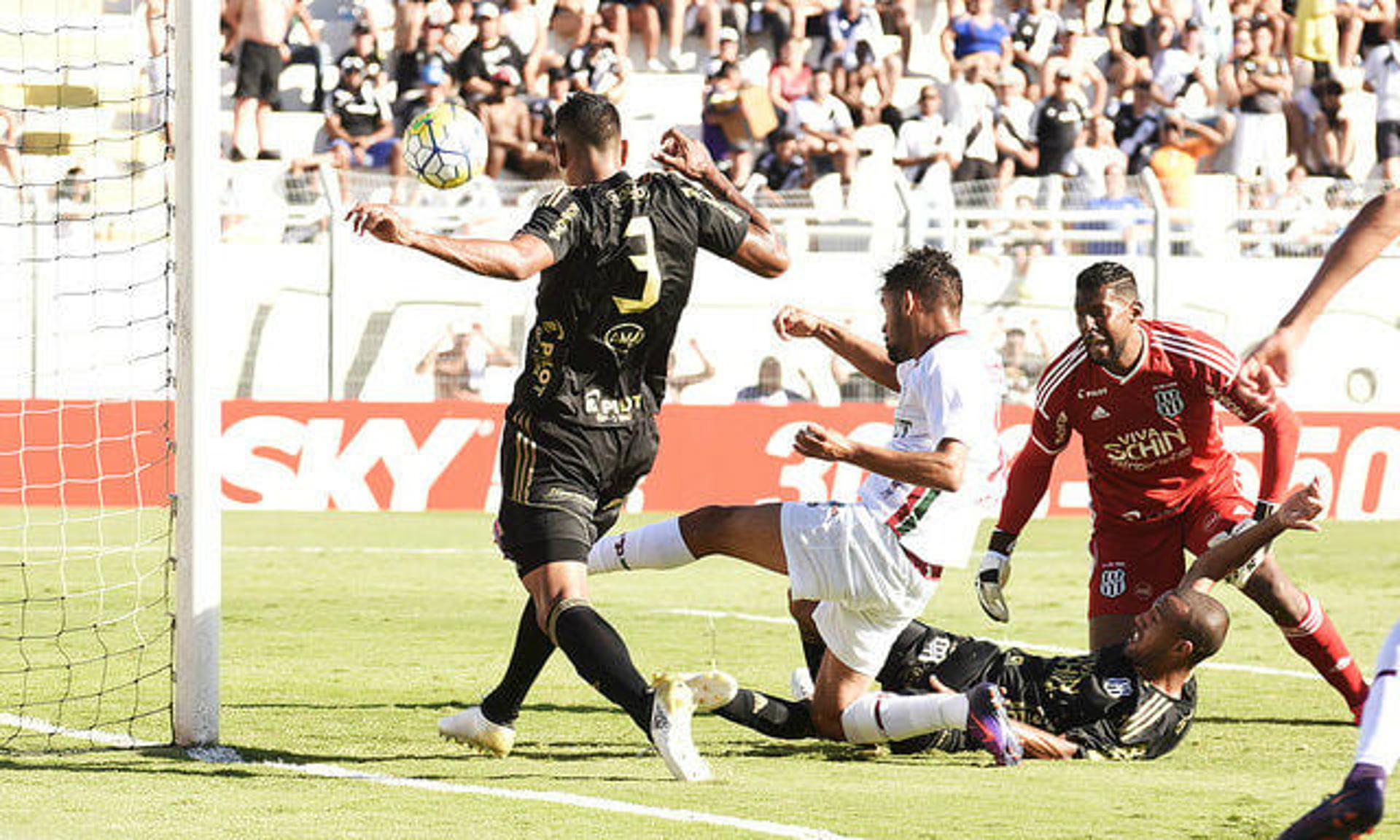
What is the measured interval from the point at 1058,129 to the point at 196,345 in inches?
617

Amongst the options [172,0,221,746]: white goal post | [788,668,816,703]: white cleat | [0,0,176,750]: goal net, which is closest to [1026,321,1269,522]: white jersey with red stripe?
[788,668,816,703]: white cleat

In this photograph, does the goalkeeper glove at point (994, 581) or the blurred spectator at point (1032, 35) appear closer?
the goalkeeper glove at point (994, 581)

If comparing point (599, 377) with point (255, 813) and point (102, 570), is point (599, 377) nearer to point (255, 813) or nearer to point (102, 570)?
point (255, 813)

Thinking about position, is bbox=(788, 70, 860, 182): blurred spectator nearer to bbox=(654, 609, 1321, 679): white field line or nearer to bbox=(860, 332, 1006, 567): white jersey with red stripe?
bbox=(654, 609, 1321, 679): white field line

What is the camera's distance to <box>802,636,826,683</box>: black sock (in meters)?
7.91

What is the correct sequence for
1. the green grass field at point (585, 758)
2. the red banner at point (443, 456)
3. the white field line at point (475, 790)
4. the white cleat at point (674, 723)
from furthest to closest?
the red banner at point (443, 456) → the white cleat at point (674, 723) → the green grass field at point (585, 758) → the white field line at point (475, 790)

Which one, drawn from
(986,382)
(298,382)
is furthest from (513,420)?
(298,382)

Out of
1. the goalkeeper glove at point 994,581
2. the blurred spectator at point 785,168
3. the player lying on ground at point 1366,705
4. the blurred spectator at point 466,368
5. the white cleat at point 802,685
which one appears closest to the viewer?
the player lying on ground at point 1366,705

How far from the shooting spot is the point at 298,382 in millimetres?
17625

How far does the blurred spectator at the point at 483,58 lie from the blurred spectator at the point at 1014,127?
4.98 meters

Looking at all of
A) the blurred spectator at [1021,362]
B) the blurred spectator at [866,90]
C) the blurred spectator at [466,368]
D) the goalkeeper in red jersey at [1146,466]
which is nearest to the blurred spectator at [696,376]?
the blurred spectator at [466,368]

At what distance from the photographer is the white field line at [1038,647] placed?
1000 cm

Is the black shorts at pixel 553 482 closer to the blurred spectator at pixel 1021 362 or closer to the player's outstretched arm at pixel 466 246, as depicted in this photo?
the player's outstretched arm at pixel 466 246

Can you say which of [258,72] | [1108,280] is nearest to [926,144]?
[258,72]
